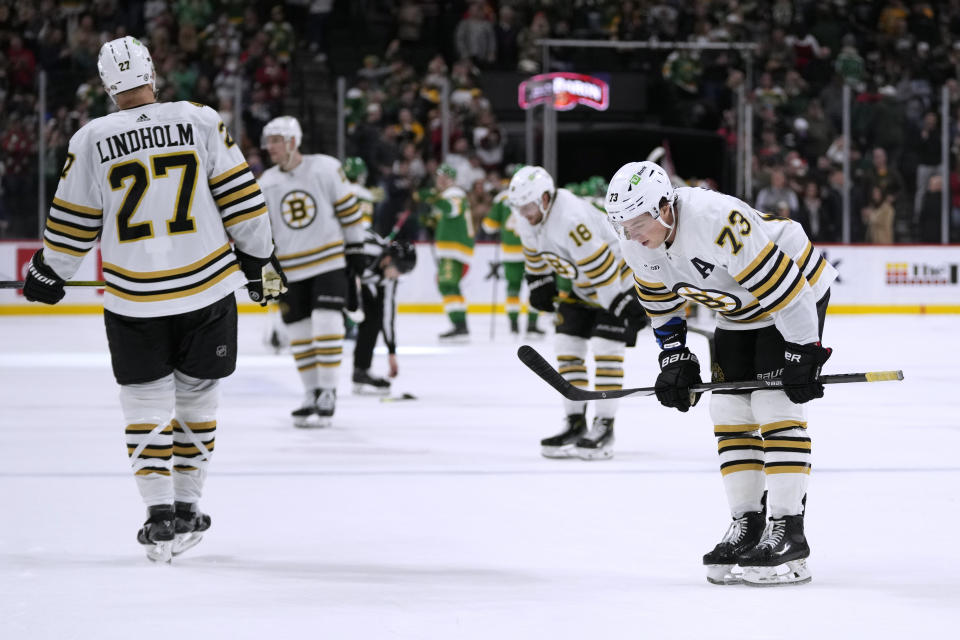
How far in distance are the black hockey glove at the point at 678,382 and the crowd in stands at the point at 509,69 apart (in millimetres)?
10684

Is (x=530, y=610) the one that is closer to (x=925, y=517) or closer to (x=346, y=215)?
(x=925, y=517)

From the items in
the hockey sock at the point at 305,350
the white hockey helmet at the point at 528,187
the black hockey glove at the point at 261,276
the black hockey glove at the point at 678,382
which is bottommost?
the hockey sock at the point at 305,350

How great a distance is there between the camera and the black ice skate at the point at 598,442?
5.88 m

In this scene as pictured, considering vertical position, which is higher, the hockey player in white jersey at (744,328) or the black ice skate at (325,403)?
the hockey player in white jersey at (744,328)

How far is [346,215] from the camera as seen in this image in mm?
6840

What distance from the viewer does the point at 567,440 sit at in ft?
19.8

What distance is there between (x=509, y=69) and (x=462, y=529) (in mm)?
12850

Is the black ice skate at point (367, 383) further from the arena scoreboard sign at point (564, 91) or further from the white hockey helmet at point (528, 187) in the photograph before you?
the arena scoreboard sign at point (564, 91)

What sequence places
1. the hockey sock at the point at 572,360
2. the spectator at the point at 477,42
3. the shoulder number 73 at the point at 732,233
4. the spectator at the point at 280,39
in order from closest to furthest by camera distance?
1. the shoulder number 73 at the point at 732,233
2. the hockey sock at the point at 572,360
3. the spectator at the point at 280,39
4. the spectator at the point at 477,42

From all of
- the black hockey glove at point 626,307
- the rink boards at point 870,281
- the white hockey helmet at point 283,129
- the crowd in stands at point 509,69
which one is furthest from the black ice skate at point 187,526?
the rink boards at point 870,281

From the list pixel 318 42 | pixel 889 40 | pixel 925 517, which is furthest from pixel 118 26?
pixel 925 517

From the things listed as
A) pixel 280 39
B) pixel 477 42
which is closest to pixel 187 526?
pixel 280 39

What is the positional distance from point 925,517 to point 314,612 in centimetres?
206

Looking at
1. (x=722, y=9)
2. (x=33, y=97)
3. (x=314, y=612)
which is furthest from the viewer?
(x=722, y=9)
